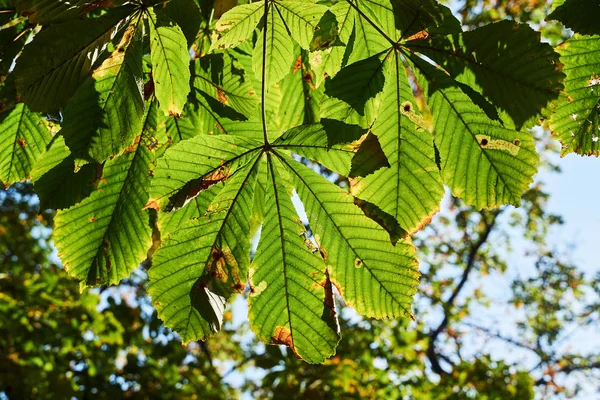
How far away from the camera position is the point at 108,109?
862mm

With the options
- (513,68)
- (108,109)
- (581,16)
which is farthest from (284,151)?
(581,16)

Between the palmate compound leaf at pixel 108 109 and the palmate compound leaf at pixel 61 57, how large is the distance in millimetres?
33

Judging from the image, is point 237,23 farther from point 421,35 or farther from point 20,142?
point 20,142

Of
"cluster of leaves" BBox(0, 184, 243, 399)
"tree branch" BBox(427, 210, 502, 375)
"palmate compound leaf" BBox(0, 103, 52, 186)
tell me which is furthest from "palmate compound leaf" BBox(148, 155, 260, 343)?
"tree branch" BBox(427, 210, 502, 375)

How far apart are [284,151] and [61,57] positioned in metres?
0.43

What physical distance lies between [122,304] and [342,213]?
149 inches

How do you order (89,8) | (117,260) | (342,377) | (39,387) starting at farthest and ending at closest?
1. (39,387)
2. (342,377)
3. (117,260)
4. (89,8)

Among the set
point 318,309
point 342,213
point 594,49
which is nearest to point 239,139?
point 342,213

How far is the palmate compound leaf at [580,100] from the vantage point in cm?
86

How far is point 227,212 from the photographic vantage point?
0.92 metres

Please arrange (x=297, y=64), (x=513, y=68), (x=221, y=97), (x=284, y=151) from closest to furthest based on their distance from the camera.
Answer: (x=513, y=68) → (x=284, y=151) → (x=221, y=97) → (x=297, y=64)

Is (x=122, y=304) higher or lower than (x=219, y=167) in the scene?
higher

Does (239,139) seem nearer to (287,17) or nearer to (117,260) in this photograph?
(287,17)

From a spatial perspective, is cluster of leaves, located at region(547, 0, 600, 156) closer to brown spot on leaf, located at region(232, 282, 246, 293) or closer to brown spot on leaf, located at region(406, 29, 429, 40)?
brown spot on leaf, located at region(406, 29, 429, 40)
